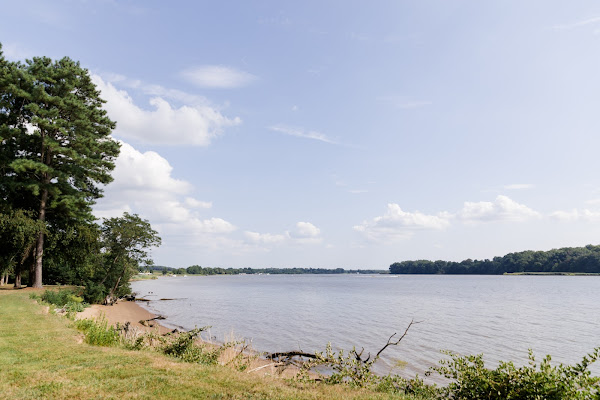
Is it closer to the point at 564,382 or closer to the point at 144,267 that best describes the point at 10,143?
the point at 144,267

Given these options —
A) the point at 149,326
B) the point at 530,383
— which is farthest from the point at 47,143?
the point at 530,383

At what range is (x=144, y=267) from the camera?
145 feet

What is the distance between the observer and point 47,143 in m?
31.0

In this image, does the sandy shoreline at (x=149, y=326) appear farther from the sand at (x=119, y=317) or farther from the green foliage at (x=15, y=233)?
the green foliage at (x=15, y=233)

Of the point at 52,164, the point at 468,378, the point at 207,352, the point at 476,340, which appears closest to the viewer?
the point at 468,378

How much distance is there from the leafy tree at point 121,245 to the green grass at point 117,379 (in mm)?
31366

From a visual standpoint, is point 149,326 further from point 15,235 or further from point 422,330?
point 422,330

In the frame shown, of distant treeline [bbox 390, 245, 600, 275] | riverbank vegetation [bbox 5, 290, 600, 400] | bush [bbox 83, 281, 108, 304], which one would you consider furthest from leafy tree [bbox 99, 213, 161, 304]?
distant treeline [bbox 390, 245, 600, 275]

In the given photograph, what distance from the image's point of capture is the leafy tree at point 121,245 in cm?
4200

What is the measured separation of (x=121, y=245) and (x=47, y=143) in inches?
617

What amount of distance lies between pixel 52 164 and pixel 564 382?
3891cm

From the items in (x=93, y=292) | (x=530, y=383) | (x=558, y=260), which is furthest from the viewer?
(x=558, y=260)

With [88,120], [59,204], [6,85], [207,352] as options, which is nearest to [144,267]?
[59,204]

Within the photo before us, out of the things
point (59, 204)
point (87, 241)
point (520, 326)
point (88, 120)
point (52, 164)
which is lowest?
point (520, 326)
